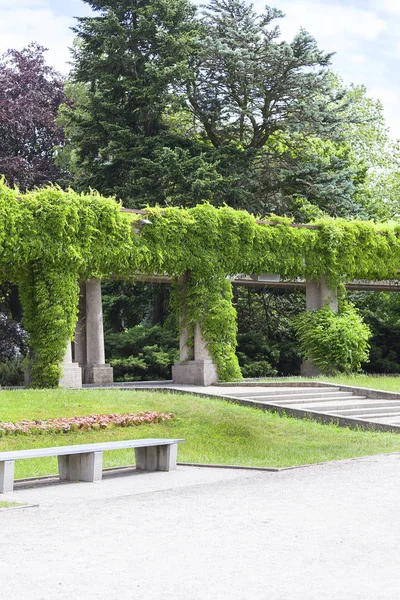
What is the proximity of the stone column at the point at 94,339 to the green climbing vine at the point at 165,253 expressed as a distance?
1734 mm

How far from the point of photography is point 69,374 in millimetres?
22547

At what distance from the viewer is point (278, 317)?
35.8 m

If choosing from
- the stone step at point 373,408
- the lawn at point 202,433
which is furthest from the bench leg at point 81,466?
the stone step at point 373,408

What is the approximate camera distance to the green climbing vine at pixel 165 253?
22328mm

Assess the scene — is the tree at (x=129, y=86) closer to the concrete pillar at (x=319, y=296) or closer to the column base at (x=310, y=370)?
the concrete pillar at (x=319, y=296)

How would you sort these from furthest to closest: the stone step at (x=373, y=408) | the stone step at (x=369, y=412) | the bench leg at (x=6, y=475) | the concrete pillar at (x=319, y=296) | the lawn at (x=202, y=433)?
the concrete pillar at (x=319, y=296), the stone step at (x=373, y=408), the stone step at (x=369, y=412), the lawn at (x=202, y=433), the bench leg at (x=6, y=475)

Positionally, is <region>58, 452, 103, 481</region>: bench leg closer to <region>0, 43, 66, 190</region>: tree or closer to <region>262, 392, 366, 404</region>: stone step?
<region>262, 392, 366, 404</region>: stone step

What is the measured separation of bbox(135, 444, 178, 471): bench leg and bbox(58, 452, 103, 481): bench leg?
1.10 m

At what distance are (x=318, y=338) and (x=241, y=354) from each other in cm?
529

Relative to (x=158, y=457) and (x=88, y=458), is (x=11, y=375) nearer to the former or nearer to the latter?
(x=158, y=457)

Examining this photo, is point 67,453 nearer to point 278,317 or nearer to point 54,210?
point 54,210

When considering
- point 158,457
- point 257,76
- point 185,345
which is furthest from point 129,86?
point 158,457

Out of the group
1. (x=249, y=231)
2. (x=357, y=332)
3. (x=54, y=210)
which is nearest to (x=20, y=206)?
(x=54, y=210)

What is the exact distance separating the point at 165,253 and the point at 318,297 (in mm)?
6306
